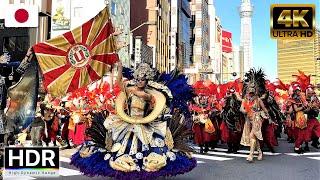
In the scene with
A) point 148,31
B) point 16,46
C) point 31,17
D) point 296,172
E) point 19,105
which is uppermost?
point 148,31

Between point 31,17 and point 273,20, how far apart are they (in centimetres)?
489

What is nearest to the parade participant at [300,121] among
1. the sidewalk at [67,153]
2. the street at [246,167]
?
the street at [246,167]

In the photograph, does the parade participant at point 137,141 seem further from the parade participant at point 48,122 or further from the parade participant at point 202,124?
the parade participant at point 48,122

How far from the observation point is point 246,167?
34.0 feet

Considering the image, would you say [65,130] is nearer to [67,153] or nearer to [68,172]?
[67,153]

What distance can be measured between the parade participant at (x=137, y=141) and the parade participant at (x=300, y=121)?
6.11 metres

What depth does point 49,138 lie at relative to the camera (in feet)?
47.1

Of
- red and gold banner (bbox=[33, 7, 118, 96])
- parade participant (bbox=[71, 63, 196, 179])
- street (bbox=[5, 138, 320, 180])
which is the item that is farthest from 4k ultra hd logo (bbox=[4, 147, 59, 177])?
red and gold banner (bbox=[33, 7, 118, 96])

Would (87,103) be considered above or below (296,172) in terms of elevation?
above

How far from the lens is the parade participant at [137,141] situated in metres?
7.69

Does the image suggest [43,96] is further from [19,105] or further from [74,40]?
[19,105]

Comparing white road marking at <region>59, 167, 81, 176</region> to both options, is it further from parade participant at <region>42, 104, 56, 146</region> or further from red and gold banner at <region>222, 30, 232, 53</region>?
red and gold banner at <region>222, 30, 232, 53</region>

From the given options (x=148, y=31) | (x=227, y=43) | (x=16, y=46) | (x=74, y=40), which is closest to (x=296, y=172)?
(x=74, y=40)

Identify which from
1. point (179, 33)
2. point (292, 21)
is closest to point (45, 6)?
point (292, 21)
